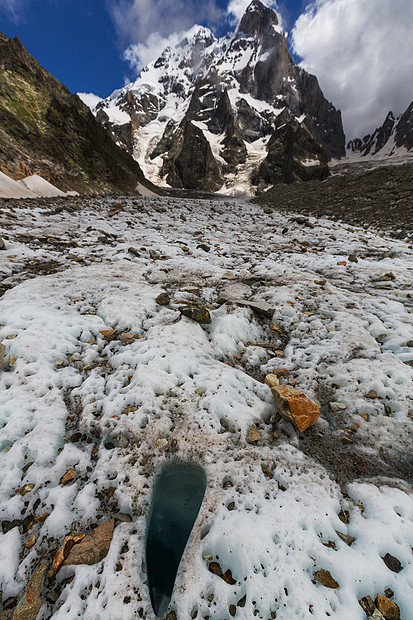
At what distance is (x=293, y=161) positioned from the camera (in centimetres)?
10294

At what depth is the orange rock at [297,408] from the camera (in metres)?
3.57

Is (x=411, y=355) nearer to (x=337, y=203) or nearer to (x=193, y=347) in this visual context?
(x=193, y=347)

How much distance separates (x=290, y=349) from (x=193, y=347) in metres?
1.99

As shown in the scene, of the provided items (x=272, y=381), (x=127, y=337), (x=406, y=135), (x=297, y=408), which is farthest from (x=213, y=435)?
(x=406, y=135)

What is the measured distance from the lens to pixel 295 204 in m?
25.9

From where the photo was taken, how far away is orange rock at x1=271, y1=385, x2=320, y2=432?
3.57m

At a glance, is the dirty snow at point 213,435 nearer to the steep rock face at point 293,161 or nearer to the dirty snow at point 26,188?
the dirty snow at point 26,188

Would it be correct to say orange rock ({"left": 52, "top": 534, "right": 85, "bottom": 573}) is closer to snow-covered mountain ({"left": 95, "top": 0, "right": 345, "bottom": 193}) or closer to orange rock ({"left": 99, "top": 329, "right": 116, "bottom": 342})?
orange rock ({"left": 99, "top": 329, "right": 116, "bottom": 342})

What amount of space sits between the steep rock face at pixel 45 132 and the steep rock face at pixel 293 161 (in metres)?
85.1

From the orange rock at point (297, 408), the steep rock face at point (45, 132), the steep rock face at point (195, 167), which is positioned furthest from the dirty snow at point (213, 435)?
the steep rock face at point (195, 167)

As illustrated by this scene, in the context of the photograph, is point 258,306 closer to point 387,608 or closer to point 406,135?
point 387,608

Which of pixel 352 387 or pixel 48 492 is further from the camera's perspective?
pixel 352 387

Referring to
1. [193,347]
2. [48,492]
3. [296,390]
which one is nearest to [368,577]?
[296,390]

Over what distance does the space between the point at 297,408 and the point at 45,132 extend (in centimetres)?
4026
